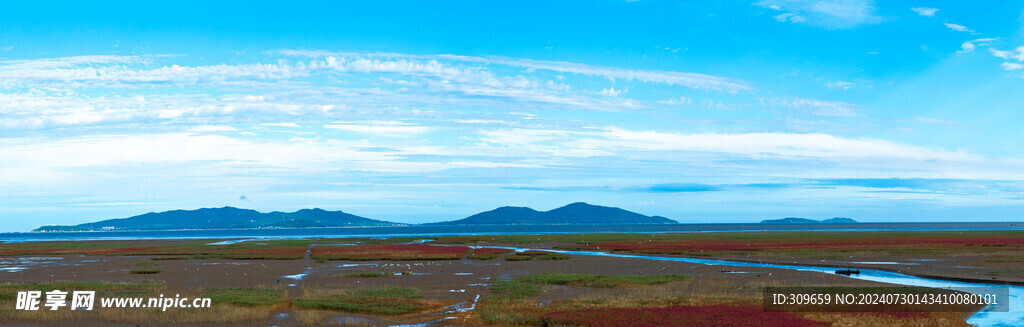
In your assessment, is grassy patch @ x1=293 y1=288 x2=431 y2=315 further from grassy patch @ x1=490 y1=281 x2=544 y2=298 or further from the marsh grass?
the marsh grass

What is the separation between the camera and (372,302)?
33125 mm

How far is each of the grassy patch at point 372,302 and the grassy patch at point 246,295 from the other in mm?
1519

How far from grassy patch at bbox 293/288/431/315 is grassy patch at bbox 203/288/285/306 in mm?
1519

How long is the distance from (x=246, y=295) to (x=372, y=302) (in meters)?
7.33

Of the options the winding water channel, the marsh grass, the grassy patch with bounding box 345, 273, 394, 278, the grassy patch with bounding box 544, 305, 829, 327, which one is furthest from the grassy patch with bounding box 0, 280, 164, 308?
the winding water channel

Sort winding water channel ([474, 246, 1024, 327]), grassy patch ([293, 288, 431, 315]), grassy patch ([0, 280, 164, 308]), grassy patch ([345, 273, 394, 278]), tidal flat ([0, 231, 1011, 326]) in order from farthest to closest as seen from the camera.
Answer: grassy patch ([345, 273, 394, 278])
grassy patch ([0, 280, 164, 308])
grassy patch ([293, 288, 431, 315])
tidal flat ([0, 231, 1011, 326])
winding water channel ([474, 246, 1024, 327])

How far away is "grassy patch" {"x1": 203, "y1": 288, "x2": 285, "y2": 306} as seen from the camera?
33.3 m

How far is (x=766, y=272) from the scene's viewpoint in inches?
1953

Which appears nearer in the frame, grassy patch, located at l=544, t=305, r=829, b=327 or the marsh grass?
grassy patch, located at l=544, t=305, r=829, b=327

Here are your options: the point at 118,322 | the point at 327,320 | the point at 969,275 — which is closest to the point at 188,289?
the point at 118,322

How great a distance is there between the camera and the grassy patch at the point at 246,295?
3331 cm

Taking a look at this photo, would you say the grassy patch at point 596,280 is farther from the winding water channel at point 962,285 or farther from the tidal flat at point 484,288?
the winding water channel at point 962,285

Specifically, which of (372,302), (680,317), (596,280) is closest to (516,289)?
(596,280)

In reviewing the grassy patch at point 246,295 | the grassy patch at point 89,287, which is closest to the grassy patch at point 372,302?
the grassy patch at point 246,295
